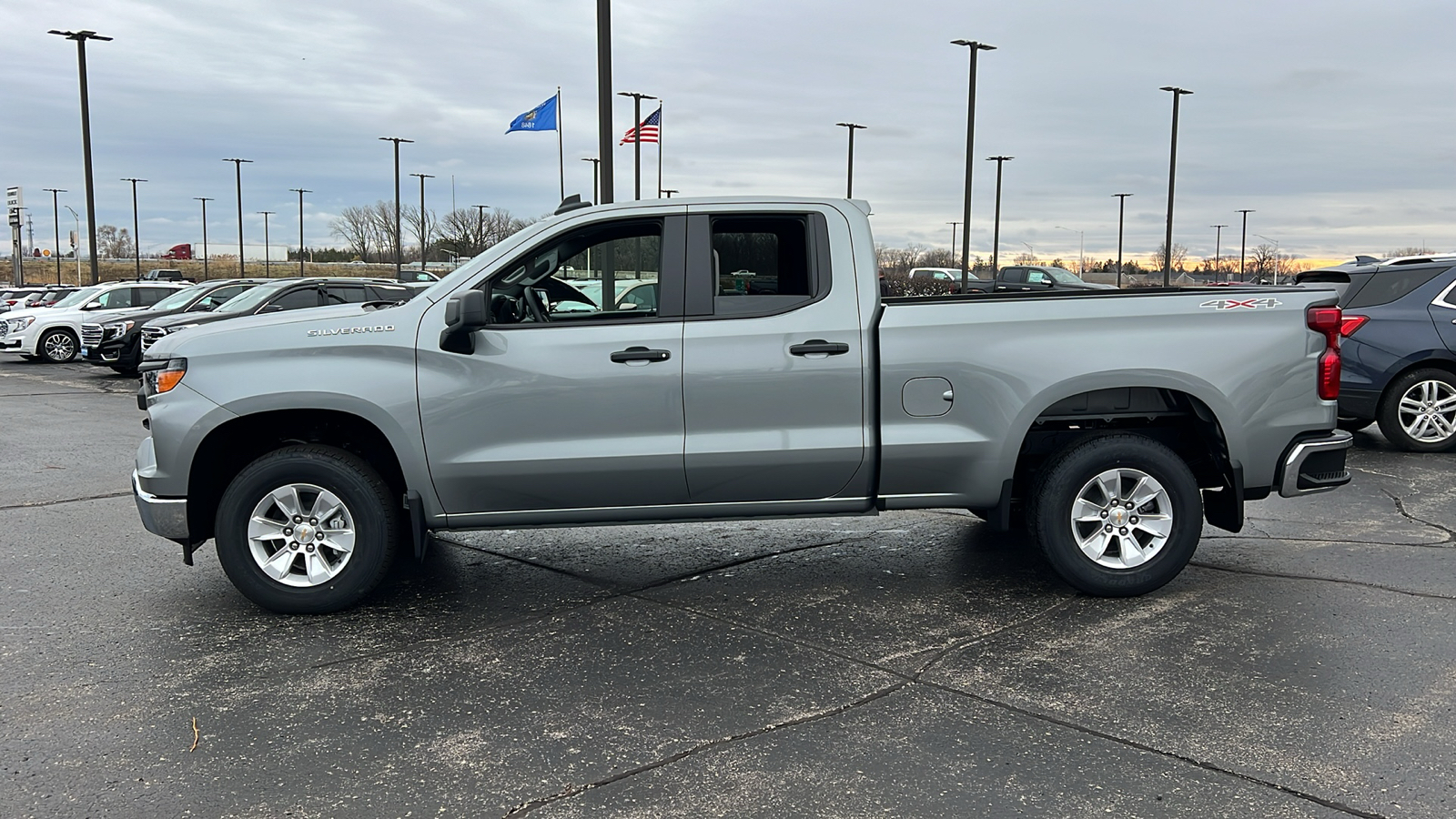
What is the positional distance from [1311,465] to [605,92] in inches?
424

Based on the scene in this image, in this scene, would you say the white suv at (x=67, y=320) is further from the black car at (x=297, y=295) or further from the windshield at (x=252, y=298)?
the windshield at (x=252, y=298)

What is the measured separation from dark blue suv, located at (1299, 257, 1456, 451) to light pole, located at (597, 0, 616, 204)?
27.2 feet

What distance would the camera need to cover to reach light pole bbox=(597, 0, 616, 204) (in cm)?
1412

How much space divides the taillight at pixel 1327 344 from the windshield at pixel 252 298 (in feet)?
47.9

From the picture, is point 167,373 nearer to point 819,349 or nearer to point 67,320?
point 819,349

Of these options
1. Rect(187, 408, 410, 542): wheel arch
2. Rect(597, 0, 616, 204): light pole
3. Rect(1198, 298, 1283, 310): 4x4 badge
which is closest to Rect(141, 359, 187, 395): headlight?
Rect(187, 408, 410, 542): wheel arch

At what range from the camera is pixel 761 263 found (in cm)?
539

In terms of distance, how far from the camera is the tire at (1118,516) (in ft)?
17.7

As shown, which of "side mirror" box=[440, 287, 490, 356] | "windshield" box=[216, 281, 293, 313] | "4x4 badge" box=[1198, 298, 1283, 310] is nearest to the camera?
"side mirror" box=[440, 287, 490, 356]

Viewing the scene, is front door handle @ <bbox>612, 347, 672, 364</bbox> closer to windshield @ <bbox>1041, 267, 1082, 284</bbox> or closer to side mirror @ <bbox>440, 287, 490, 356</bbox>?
side mirror @ <bbox>440, 287, 490, 356</bbox>

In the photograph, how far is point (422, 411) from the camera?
5086mm

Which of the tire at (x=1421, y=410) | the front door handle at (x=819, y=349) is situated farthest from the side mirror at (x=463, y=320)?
the tire at (x=1421, y=410)

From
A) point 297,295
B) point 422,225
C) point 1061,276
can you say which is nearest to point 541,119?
point 297,295

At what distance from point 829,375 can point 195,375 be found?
2.93 meters
